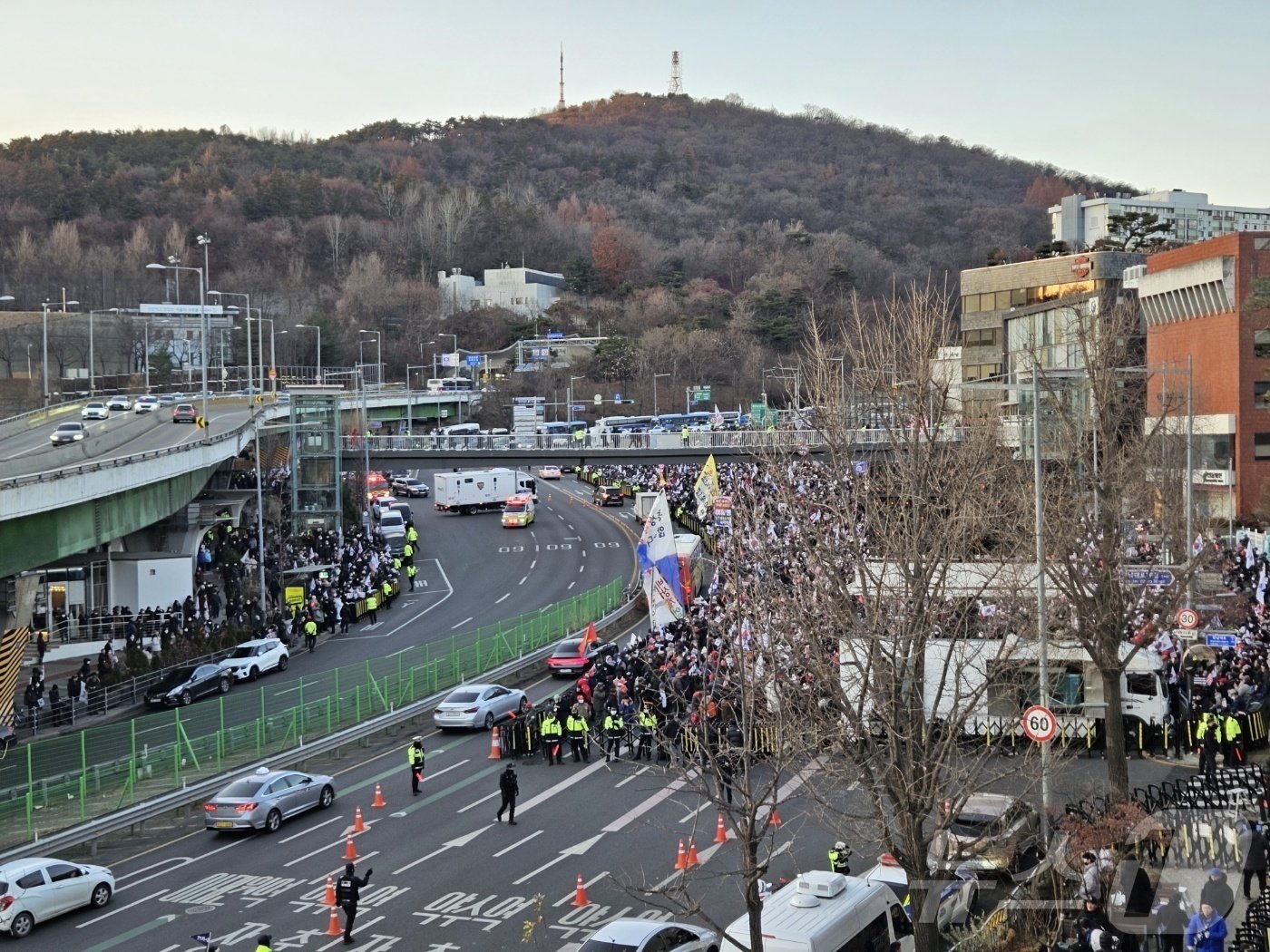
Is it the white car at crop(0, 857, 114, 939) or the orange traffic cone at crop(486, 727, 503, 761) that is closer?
the white car at crop(0, 857, 114, 939)

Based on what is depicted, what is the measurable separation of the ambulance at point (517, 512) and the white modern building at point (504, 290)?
94.0 metres

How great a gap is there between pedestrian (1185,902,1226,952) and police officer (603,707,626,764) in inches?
580

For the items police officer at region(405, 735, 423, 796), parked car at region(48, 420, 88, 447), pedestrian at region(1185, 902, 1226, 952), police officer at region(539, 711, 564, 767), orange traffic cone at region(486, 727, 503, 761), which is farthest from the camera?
parked car at region(48, 420, 88, 447)

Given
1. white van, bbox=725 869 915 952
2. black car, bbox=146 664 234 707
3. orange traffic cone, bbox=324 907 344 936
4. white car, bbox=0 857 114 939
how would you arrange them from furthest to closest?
black car, bbox=146 664 234 707 → white car, bbox=0 857 114 939 → orange traffic cone, bbox=324 907 344 936 → white van, bbox=725 869 915 952

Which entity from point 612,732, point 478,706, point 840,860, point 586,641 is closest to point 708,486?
point 586,641

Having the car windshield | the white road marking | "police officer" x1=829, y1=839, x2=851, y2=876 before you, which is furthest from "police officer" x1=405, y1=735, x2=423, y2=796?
"police officer" x1=829, y1=839, x2=851, y2=876

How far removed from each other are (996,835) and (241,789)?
14.0 meters

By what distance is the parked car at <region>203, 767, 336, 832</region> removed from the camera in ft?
75.6

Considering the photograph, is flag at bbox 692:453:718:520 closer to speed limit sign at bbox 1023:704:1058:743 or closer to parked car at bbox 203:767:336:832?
parked car at bbox 203:767:336:832

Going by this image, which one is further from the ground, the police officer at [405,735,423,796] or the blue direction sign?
the blue direction sign

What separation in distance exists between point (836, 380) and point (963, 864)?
6.74m

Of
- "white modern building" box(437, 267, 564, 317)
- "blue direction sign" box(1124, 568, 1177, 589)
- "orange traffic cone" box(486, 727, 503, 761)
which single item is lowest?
"orange traffic cone" box(486, 727, 503, 761)

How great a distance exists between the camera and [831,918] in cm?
1416

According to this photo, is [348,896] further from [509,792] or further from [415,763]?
[415,763]
